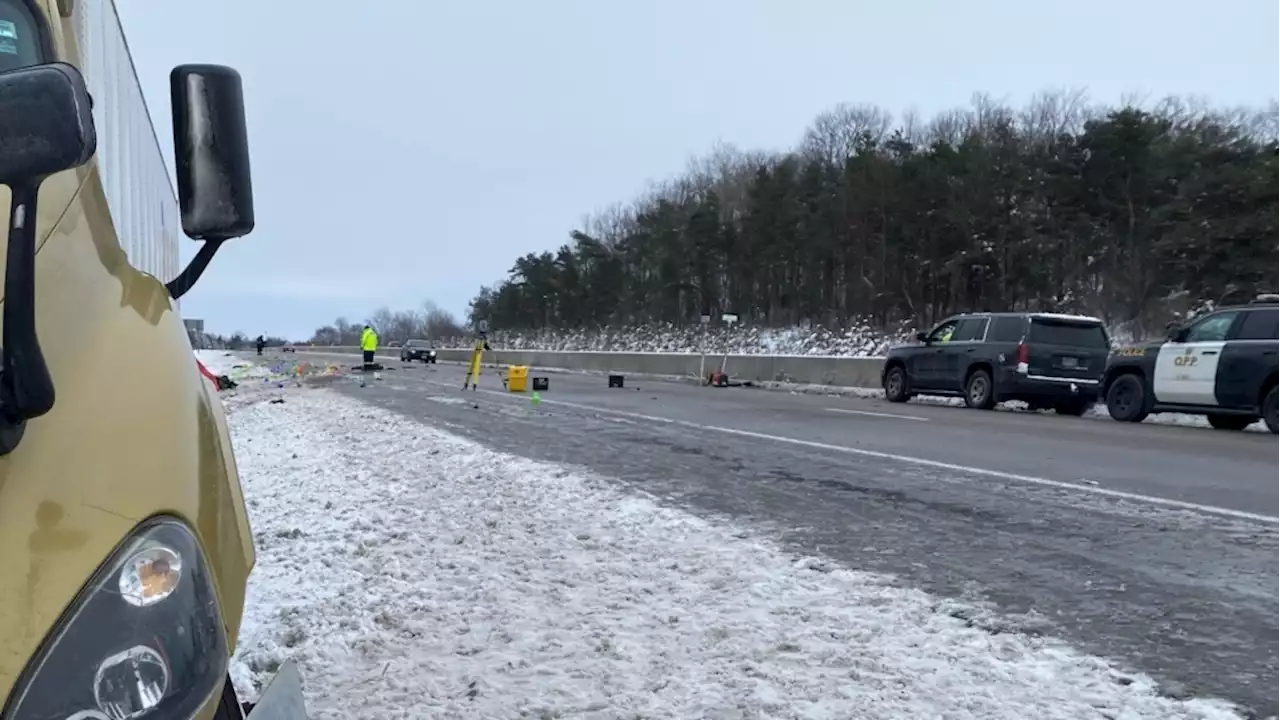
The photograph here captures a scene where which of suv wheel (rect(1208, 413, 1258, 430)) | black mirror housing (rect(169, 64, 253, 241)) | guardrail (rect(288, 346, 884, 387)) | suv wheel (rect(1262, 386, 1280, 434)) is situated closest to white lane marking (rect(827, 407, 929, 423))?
suv wheel (rect(1208, 413, 1258, 430))

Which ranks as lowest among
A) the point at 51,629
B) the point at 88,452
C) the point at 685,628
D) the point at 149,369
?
the point at 685,628

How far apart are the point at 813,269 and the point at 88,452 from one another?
56.8 m

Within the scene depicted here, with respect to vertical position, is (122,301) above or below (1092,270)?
below

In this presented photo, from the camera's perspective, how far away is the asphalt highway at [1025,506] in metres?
4.61

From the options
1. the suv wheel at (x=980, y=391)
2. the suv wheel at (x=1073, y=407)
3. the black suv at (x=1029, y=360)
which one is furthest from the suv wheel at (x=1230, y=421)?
the suv wheel at (x=980, y=391)

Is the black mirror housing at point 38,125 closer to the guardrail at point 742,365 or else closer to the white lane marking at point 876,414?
the white lane marking at point 876,414

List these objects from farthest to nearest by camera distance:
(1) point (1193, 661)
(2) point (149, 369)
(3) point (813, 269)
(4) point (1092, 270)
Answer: (3) point (813, 269) → (4) point (1092, 270) → (1) point (1193, 661) → (2) point (149, 369)

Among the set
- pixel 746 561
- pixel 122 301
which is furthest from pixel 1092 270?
pixel 122 301

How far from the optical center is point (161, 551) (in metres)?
1.61

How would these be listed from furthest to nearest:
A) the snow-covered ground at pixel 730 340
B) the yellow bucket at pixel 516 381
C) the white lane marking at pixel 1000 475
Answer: the snow-covered ground at pixel 730 340 < the yellow bucket at pixel 516 381 < the white lane marking at pixel 1000 475

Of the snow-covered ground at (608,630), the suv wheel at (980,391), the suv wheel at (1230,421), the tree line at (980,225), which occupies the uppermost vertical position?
the tree line at (980,225)

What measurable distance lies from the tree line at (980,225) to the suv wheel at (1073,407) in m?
18.8

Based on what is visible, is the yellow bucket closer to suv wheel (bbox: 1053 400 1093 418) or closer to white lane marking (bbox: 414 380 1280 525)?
white lane marking (bbox: 414 380 1280 525)

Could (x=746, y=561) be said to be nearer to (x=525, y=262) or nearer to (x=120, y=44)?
(x=120, y=44)
